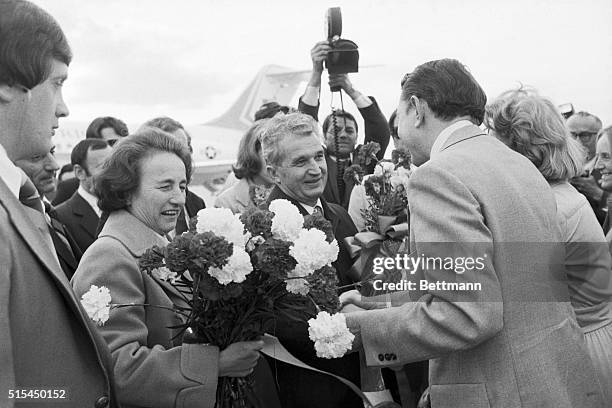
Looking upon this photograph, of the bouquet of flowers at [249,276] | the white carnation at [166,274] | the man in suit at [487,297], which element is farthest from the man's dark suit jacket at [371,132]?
the white carnation at [166,274]

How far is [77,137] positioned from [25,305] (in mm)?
22263

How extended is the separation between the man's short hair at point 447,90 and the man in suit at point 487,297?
0.14 meters

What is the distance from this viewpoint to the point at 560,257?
2645mm

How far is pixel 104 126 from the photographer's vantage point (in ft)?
20.8

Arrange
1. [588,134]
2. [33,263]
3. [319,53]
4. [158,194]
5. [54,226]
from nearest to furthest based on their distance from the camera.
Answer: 1. [33,263]
2. [158,194]
3. [54,226]
4. [319,53]
5. [588,134]

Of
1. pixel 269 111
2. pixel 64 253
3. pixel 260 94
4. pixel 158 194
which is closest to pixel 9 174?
pixel 158 194

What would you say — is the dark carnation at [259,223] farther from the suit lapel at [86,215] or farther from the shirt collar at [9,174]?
the suit lapel at [86,215]

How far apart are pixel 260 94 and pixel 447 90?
91.7 ft

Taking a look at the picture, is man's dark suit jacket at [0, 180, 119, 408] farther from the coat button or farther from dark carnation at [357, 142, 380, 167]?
dark carnation at [357, 142, 380, 167]

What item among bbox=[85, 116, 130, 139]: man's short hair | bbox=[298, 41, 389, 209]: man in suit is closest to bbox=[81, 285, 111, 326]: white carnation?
bbox=[298, 41, 389, 209]: man in suit

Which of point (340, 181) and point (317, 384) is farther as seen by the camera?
point (340, 181)

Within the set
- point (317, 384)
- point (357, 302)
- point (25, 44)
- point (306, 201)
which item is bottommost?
point (317, 384)

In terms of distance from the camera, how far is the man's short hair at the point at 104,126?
6.30 meters

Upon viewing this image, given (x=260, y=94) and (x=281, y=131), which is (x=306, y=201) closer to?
(x=281, y=131)
